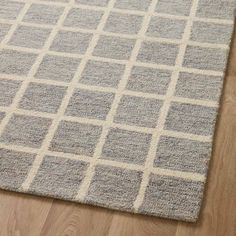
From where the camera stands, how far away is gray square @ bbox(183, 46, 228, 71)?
161 centimetres

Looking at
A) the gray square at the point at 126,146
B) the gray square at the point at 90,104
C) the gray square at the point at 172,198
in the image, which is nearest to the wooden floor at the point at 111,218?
the gray square at the point at 172,198

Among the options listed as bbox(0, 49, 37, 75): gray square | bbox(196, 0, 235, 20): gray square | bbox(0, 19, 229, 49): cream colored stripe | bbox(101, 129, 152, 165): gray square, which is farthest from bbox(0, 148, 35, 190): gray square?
bbox(196, 0, 235, 20): gray square

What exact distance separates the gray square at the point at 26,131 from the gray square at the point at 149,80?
31 cm

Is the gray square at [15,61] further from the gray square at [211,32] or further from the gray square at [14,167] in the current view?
the gray square at [211,32]

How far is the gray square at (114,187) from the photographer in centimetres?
129

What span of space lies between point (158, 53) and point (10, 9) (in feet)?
2.09

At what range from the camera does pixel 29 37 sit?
175 centimetres

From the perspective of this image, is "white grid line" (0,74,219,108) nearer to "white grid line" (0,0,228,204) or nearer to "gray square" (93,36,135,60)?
"white grid line" (0,0,228,204)

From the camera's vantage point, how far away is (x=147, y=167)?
1357 mm

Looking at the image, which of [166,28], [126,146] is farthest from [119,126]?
[166,28]

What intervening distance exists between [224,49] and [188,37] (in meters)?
0.14

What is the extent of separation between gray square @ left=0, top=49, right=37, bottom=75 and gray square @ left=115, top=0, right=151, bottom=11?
1.33 feet

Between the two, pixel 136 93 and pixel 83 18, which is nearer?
pixel 136 93

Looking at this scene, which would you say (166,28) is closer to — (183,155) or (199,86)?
(199,86)
